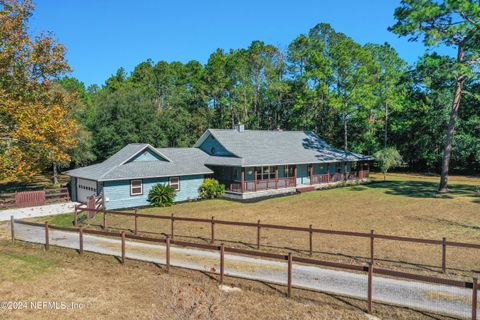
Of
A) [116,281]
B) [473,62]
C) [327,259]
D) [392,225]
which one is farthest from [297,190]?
[116,281]

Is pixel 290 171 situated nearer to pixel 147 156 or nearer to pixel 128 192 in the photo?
pixel 147 156

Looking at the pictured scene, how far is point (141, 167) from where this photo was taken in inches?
1064

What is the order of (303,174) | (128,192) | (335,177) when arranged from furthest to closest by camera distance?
(335,177) < (303,174) < (128,192)

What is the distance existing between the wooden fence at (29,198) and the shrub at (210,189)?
430 inches

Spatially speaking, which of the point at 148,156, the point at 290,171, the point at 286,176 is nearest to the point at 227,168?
the point at 286,176

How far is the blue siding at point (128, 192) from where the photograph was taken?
2456 cm

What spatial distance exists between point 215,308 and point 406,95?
5177 centimetres

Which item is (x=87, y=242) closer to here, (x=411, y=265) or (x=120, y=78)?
(x=411, y=265)

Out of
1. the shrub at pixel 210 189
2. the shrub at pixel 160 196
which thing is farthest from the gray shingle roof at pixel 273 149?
the shrub at pixel 160 196

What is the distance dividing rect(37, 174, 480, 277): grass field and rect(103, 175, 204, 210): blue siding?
1.86 metres

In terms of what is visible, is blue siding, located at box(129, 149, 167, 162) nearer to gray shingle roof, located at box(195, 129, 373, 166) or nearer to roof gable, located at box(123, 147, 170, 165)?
roof gable, located at box(123, 147, 170, 165)

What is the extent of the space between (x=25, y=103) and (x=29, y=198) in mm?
7663

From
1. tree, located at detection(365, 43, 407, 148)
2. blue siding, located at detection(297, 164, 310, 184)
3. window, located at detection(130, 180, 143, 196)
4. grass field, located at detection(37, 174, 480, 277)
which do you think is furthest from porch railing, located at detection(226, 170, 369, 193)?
tree, located at detection(365, 43, 407, 148)

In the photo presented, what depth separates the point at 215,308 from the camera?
798cm
